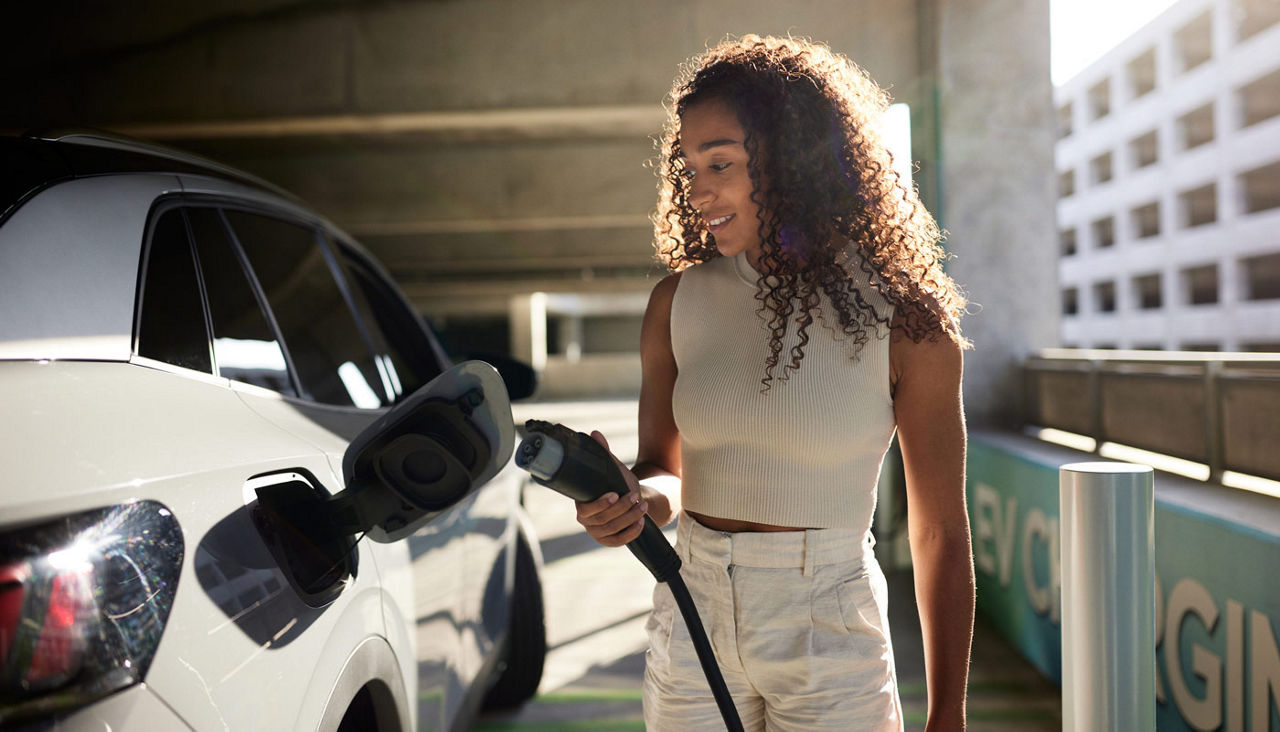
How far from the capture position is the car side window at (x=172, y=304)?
1523 millimetres

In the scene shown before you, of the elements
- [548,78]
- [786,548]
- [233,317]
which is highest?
[548,78]

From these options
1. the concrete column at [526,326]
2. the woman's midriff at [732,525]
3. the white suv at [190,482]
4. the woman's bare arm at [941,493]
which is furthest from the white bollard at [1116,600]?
the concrete column at [526,326]

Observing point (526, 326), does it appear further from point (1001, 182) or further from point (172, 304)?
point (172, 304)

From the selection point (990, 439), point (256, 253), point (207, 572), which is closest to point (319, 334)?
point (256, 253)

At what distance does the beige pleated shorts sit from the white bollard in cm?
35

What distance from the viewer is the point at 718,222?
177 centimetres

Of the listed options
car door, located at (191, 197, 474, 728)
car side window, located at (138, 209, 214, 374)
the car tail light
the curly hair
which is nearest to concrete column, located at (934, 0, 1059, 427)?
car door, located at (191, 197, 474, 728)

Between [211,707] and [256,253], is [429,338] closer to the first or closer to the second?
[256,253]

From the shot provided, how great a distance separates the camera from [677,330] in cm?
179

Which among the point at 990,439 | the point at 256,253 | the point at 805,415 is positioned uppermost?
the point at 256,253

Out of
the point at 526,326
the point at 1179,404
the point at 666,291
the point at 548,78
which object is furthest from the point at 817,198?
the point at 526,326

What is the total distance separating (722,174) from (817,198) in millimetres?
174

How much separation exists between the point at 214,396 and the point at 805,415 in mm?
917

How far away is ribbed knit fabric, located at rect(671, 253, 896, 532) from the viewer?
1613 mm
